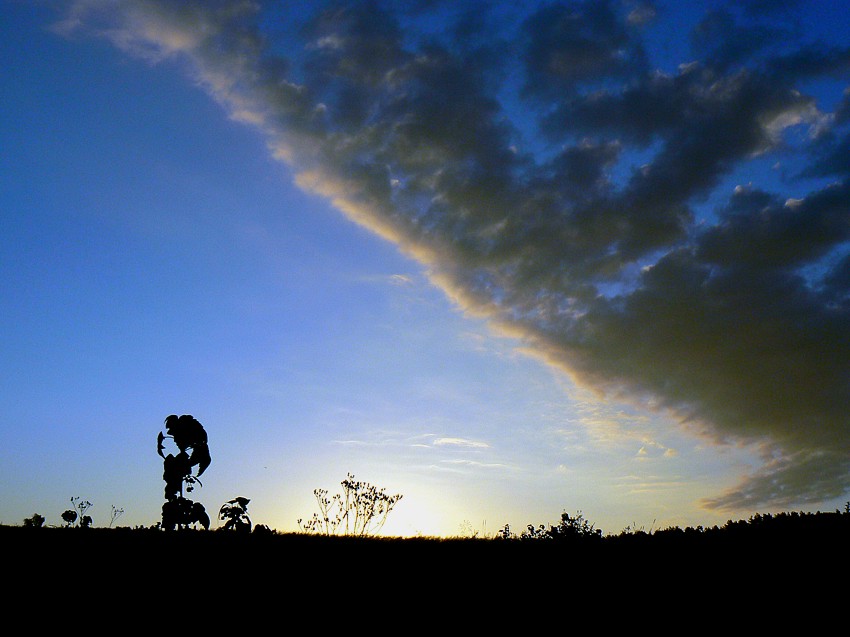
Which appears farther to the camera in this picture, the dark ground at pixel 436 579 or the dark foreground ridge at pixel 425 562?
the dark foreground ridge at pixel 425 562

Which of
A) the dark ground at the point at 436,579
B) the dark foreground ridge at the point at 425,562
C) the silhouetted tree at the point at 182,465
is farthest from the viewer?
the silhouetted tree at the point at 182,465

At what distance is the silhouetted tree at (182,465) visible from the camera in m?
12.8

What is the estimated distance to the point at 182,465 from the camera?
1295cm

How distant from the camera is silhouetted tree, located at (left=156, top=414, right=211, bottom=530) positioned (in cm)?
1281

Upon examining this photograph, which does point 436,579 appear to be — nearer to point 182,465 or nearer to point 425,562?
point 425,562

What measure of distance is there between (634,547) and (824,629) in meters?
3.20

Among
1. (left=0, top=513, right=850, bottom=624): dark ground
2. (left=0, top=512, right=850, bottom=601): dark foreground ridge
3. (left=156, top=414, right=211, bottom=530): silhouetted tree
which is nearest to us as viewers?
(left=0, top=513, right=850, bottom=624): dark ground

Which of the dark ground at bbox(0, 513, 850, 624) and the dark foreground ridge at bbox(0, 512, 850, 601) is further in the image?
the dark foreground ridge at bbox(0, 512, 850, 601)

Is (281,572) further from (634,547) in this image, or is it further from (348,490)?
(348,490)

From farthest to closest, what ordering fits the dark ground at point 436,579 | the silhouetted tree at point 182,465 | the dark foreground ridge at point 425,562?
the silhouetted tree at point 182,465
the dark foreground ridge at point 425,562
the dark ground at point 436,579

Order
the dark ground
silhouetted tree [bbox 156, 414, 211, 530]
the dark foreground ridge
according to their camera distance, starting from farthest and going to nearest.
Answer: silhouetted tree [bbox 156, 414, 211, 530] < the dark foreground ridge < the dark ground

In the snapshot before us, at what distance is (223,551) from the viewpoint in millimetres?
10000

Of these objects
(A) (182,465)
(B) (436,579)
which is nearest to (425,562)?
(B) (436,579)

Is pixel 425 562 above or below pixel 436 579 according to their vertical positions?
above
